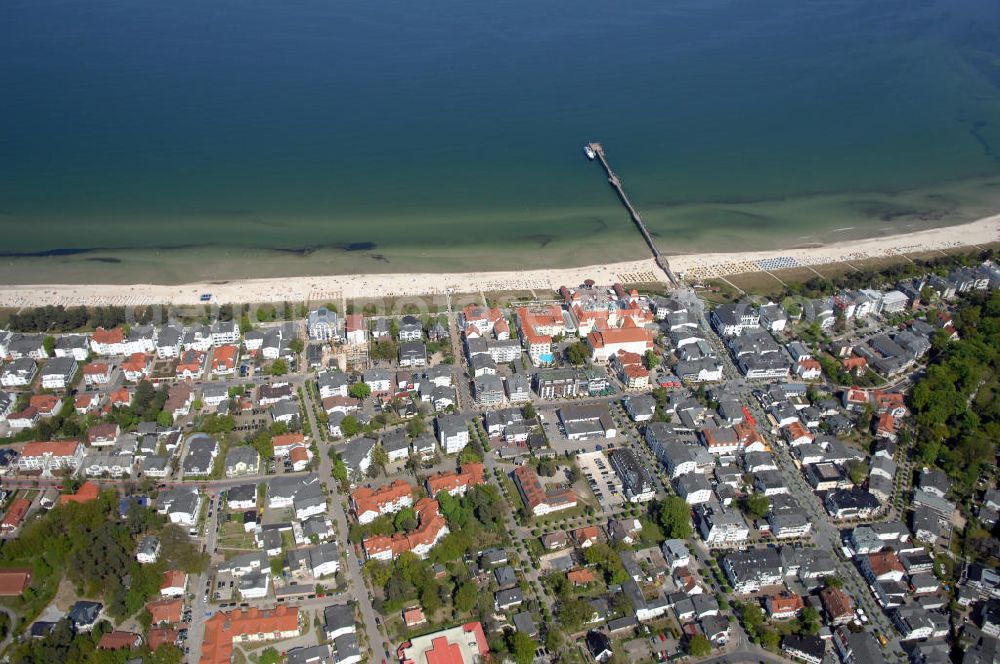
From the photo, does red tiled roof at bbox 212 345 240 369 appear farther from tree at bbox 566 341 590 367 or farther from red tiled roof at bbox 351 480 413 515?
tree at bbox 566 341 590 367

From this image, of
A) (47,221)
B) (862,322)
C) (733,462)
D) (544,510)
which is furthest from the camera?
(47,221)

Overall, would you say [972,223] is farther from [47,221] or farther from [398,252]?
[47,221]

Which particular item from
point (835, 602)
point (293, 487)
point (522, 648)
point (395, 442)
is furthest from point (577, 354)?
point (522, 648)

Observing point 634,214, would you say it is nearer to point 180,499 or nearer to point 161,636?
point 180,499

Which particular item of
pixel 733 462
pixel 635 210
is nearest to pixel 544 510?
pixel 733 462

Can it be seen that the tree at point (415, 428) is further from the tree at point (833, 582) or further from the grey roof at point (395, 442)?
the tree at point (833, 582)

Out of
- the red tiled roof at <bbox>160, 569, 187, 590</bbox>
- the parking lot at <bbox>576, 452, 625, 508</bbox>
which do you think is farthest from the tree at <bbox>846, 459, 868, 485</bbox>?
the red tiled roof at <bbox>160, 569, 187, 590</bbox>
